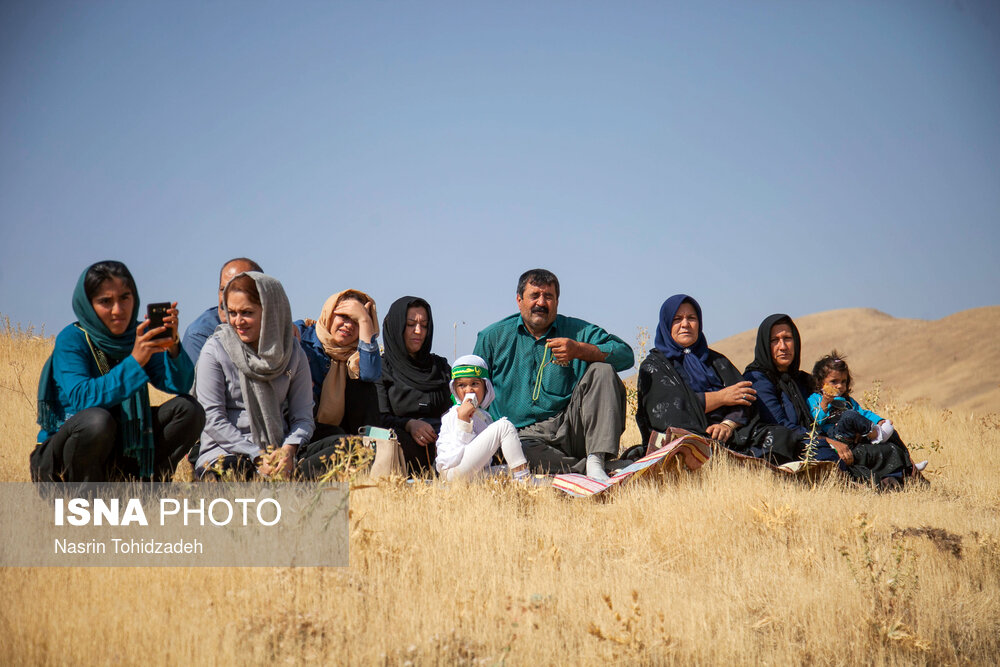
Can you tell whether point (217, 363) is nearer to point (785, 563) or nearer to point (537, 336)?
point (537, 336)

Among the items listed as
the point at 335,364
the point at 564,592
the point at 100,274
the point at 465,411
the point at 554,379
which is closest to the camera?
the point at 564,592

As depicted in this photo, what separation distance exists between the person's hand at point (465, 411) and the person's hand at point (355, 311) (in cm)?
117

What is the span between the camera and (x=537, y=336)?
22.5 feet

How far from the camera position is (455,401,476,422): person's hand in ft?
18.9

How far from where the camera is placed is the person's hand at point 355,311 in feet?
21.0

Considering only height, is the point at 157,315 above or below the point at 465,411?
above

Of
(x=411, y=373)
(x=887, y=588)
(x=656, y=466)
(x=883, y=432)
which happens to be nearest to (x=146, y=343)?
(x=411, y=373)

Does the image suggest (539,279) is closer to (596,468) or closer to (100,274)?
(596,468)

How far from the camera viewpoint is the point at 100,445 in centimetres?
456

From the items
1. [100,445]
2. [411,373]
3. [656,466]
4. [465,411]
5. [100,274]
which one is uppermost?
[100,274]

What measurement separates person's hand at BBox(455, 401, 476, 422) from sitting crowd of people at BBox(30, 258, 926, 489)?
0.01 metres

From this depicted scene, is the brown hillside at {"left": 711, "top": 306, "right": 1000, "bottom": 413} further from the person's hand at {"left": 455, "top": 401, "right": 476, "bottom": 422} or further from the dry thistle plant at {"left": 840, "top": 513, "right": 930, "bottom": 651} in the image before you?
the dry thistle plant at {"left": 840, "top": 513, "right": 930, "bottom": 651}

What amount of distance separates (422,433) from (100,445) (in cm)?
238

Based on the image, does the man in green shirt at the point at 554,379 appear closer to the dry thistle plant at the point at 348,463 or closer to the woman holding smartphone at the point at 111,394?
the dry thistle plant at the point at 348,463
